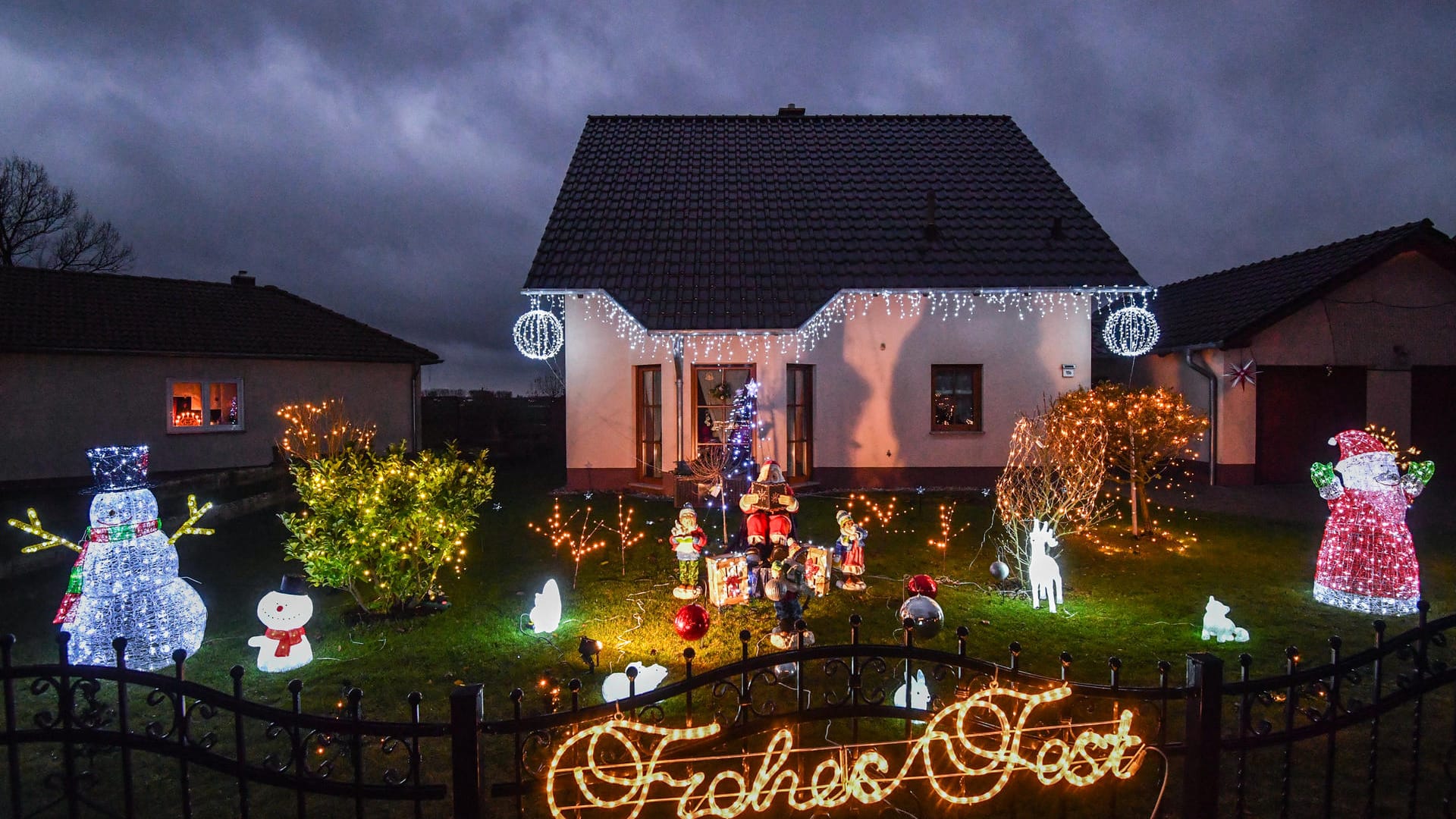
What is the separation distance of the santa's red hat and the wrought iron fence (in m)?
2.15

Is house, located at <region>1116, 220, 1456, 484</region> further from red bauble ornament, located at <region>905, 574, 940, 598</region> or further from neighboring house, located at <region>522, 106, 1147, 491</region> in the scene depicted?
red bauble ornament, located at <region>905, 574, 940, 598</region>

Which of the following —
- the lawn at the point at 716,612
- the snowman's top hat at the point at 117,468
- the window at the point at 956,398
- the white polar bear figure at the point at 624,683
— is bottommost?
the lawn at the point at 716,612

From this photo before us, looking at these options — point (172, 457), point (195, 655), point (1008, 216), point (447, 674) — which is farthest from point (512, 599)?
point (172, 457)

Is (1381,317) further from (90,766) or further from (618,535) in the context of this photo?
(90,766)

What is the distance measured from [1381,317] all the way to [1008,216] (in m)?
7.59

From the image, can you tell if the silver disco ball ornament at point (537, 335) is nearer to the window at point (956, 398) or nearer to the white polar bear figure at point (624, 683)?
the window at point (956, 398)

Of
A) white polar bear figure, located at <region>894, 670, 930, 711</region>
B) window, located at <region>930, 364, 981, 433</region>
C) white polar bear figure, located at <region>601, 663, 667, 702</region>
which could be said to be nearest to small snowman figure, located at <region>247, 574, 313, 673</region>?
white polar bear figure, located at <region>601, 663, 667, 702</region>

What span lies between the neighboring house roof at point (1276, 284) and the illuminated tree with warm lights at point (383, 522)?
14320 millimetres

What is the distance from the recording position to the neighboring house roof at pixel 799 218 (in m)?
12.3

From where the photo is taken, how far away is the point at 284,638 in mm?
5250

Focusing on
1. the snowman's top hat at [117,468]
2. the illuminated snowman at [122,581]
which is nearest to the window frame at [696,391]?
the illuminated snowman at [122,581]

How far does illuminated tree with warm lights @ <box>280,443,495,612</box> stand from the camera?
229 inches

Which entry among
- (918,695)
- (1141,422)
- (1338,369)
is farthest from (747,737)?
(1338,369)

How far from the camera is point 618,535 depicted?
950cm
